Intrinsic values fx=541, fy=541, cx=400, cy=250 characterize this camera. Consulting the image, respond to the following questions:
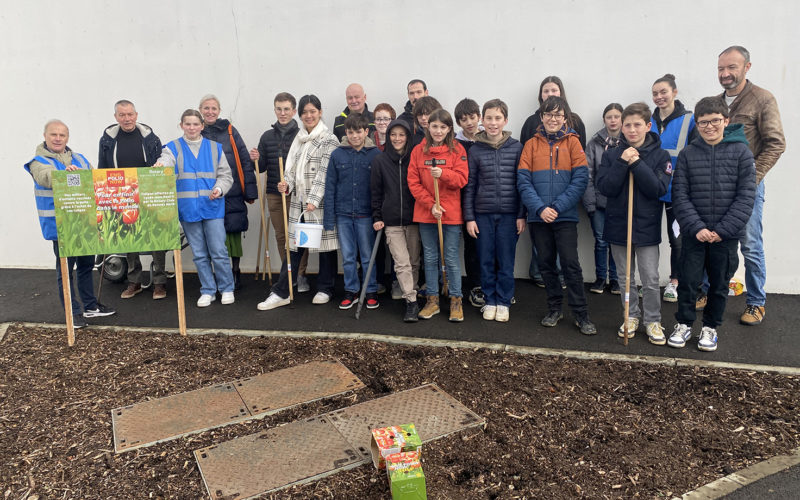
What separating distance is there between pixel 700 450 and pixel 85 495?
3.32 m

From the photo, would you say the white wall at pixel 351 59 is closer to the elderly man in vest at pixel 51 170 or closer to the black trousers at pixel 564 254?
the black trousers at pixel 564 254

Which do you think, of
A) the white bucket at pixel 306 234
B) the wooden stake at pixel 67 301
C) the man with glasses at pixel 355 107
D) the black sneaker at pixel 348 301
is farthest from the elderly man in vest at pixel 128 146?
the black sneaker at pixel 348 301

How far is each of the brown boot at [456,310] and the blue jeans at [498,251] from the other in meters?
0.31

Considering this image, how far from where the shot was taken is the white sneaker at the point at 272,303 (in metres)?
5.79

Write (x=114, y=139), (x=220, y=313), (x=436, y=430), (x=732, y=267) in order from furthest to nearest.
Result: 1. (x=114, y=139)
2. (x=220, y=313)
3. (x=732, y=267)
4. (x=436, y=430)

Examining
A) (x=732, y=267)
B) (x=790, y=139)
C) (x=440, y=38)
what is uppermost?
(x=440, y=38)

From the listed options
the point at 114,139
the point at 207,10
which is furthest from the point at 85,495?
the point at 207,10

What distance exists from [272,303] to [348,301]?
2.73 feet

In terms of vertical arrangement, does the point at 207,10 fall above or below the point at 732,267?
above

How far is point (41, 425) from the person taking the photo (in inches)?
138

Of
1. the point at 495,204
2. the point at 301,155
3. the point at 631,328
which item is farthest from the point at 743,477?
the point at 301,155

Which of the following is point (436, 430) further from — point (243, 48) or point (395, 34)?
point (243, 48)

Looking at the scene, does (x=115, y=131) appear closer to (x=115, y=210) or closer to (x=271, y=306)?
(x=115, y=210)

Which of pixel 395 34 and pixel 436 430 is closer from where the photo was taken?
pixel 436 430
